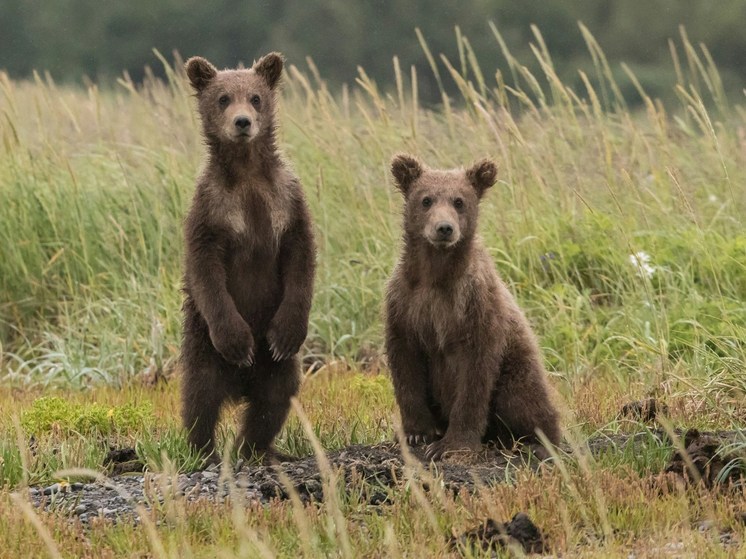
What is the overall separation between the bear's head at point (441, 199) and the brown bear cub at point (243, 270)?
1.74 feet

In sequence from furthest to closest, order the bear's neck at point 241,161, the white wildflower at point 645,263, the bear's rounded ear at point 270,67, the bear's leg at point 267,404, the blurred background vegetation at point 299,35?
the blurred background vegetation at point 299,35
the white wildflower at point 645,263
the bear's rounded ear at point 270,67
the bear's leg at point 267,404
the bear's neck at point 241,161

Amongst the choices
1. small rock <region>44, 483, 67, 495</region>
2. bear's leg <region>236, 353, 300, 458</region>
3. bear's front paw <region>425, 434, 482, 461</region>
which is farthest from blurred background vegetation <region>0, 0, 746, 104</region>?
small rock <region>44, 483, 67, 495</region>

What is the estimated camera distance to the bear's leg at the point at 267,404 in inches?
265

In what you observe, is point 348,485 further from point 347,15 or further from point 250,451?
point 347,15

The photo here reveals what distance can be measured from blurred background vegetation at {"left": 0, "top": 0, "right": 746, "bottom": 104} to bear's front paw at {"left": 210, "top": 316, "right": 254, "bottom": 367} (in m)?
29.4

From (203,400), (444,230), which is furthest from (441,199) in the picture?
(203,400)

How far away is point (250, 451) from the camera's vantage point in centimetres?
673

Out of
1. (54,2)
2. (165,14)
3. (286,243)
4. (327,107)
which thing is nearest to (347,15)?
(165,14)

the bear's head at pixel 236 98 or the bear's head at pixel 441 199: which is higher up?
the bear's head at pixel 236 98

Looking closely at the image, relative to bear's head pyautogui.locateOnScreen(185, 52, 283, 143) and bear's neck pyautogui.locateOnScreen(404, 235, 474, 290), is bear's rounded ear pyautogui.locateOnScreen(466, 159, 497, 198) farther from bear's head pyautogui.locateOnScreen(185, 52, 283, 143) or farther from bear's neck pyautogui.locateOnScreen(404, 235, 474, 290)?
bear's head pyautogui.locateOnScreen(185, 52, 283, 143)

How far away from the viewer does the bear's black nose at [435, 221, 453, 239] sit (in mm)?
6449

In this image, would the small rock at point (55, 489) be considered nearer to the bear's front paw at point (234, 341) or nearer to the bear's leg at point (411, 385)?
the bear's front paw at point (234, 341)

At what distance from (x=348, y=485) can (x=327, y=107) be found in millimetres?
5781

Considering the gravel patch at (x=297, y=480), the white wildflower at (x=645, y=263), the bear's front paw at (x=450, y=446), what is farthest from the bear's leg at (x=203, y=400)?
the white wildflower at (x=645, y=263)
